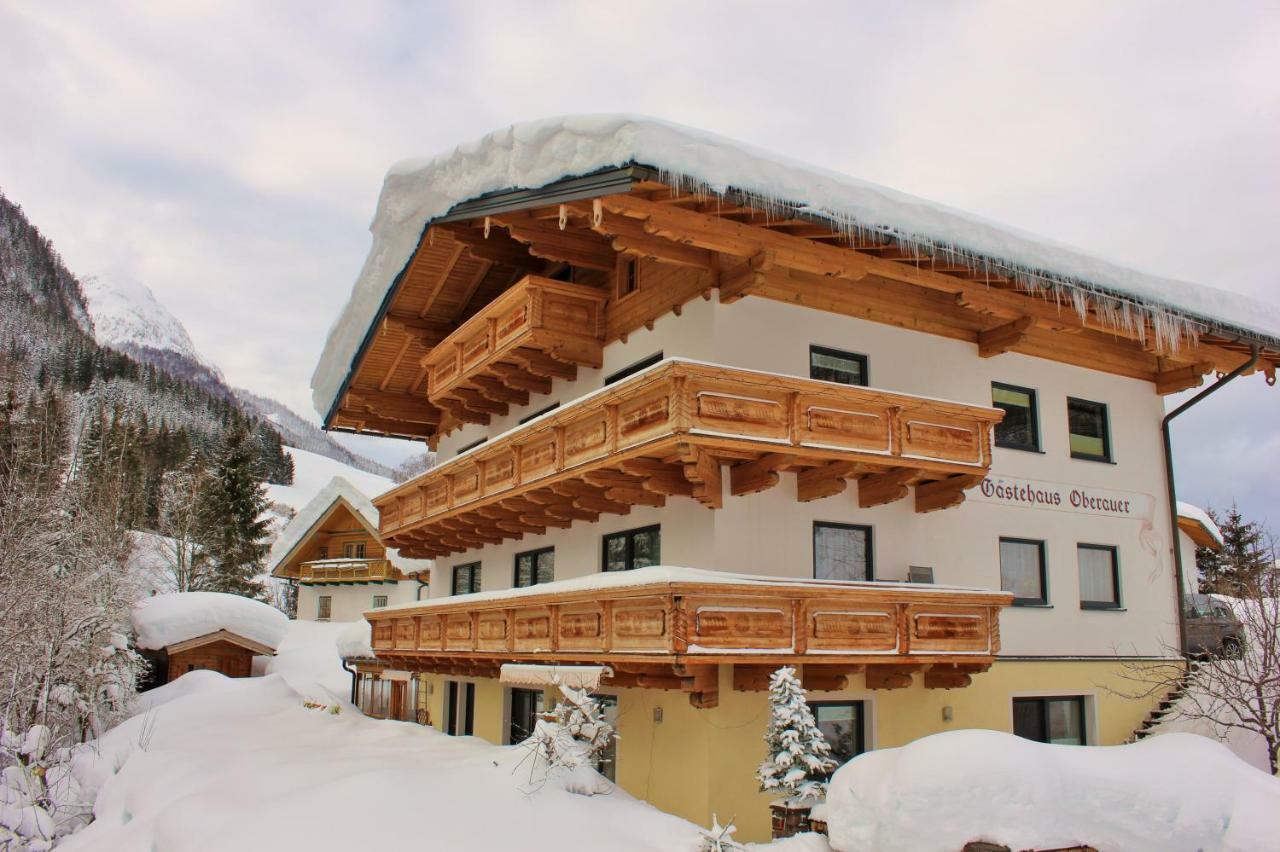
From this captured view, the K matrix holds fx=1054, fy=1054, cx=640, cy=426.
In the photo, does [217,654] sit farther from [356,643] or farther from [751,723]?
[751,723]

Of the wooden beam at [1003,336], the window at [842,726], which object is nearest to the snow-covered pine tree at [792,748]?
the window at [842,726]

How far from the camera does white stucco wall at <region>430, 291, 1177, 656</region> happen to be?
14.4 meters

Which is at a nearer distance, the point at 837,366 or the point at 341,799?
the point at 341,799

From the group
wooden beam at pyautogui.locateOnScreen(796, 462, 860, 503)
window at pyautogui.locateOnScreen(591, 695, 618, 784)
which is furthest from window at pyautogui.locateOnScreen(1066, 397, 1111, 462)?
window at pyautogui.locateOnScreen(591, 695, 618, 784)

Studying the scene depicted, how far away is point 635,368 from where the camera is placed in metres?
16.4

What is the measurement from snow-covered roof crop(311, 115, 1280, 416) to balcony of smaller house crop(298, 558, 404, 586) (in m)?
29.0

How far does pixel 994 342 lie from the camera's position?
55.7ft

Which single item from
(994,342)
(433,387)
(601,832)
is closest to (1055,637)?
(994,342)

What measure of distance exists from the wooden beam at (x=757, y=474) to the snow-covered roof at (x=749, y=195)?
3.11 m

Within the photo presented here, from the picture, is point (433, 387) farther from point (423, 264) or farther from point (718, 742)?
point (718, 742)

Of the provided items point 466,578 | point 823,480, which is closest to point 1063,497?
point 823,480

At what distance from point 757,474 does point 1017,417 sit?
637 centimetres

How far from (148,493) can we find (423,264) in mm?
59337

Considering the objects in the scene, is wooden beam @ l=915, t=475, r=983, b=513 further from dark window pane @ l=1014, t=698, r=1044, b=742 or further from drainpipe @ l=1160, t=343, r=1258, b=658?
drainpipe @ l=1160, t=343, r=1258, b=658
